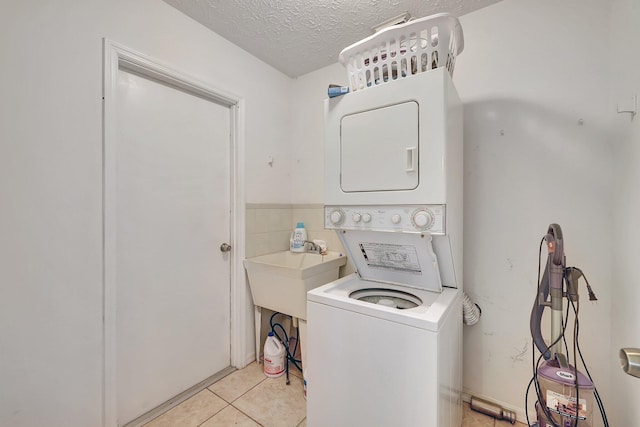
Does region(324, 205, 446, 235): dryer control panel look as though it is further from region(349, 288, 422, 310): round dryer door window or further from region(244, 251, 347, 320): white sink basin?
region(244, 251, 347, 320): white sink basin


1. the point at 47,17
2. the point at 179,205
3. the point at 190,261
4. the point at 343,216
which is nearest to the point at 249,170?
the point at 179,205

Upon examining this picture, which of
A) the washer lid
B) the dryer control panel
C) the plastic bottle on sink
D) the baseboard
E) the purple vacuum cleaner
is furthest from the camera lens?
the plastic bottle on sink

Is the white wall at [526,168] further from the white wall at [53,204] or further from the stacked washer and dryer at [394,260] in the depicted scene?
the white wall at [53,204]

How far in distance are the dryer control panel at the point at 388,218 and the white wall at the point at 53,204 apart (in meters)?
1.22

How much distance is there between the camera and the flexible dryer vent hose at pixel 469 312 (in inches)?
61.5

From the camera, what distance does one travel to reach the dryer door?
118cm

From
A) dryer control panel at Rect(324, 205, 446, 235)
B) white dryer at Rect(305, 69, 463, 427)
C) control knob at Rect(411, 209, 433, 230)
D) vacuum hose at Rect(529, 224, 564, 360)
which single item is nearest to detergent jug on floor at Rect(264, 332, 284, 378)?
white dryer at Rect(305, 69, 463, 427)

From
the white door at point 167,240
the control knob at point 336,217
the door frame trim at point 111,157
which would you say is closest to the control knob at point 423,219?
the control knob at point 336,217

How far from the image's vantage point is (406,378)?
1.04m

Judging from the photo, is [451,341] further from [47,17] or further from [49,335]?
[47,17]

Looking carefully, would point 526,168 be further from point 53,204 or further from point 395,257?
point 53,204

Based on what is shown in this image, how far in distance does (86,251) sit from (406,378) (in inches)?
62.1

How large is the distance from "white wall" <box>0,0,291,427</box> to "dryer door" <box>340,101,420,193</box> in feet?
4.12

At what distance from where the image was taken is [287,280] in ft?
5.85
